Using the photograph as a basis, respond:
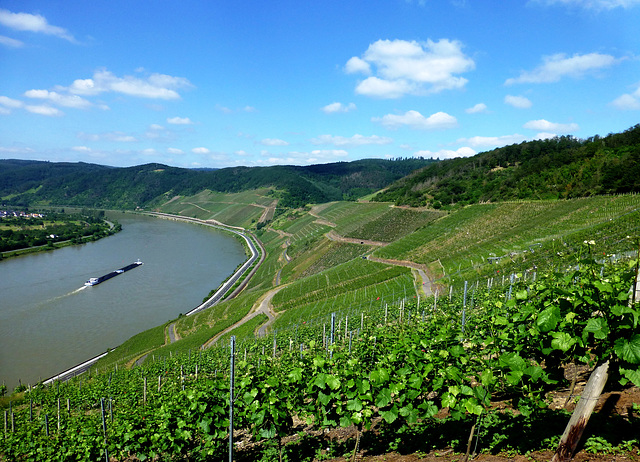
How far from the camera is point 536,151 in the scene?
348ft

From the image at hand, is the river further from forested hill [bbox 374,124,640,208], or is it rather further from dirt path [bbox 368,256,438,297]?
forested hill [bbox 374,124,640,208]

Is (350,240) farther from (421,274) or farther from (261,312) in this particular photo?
(261,312)

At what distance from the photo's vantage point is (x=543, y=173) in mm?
76625

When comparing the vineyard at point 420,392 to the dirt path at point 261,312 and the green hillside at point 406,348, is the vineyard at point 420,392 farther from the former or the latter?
the dirt path at point 261,312

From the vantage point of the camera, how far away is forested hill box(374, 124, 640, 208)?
56441 mm

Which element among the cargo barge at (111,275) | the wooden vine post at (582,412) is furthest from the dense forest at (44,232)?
the wooden vine post at (582,412)

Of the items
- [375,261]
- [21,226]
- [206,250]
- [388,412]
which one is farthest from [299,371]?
[21,226]

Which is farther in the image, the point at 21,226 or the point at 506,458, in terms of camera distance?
the point at 21,226

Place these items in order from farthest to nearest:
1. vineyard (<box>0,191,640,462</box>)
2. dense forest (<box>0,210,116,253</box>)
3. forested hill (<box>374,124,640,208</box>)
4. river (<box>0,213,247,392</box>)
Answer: dense forest (<box>0,210,116,253</box>) < forested hill (<box>374,124,640,208</box>) < river (<box>0,213,247,392</box>) < vineyard (<box>0,191,640,462</box>)

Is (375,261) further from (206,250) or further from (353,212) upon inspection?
(206,250)

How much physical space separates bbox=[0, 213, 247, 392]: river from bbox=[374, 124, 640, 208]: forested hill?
5667 cm

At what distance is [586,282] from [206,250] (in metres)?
105

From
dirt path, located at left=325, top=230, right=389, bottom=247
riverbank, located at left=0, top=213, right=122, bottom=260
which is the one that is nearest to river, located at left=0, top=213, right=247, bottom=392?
riverbank, located at left=0, top=213, right=122, bottom=260

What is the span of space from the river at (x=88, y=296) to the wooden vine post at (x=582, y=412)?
4108 centimetres
